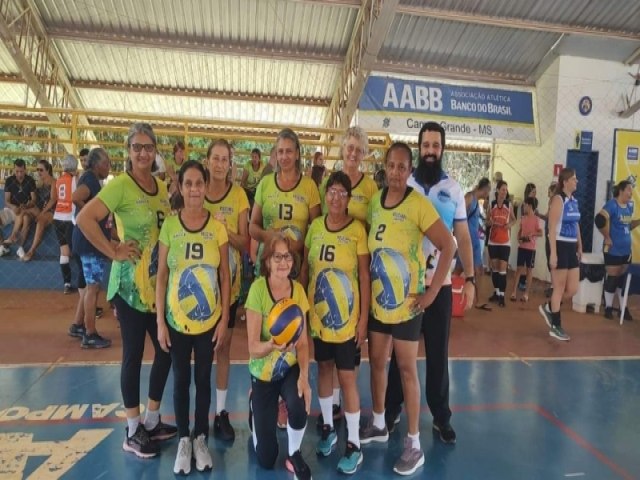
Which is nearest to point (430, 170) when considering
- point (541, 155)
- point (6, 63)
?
point (541, 155)

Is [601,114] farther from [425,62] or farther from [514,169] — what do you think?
[425,62]

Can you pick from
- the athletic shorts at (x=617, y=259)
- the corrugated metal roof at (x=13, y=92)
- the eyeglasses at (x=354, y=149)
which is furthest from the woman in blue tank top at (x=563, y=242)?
the corrugated metal roof at (x=13, y=92)

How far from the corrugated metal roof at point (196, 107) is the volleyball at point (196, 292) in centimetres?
963

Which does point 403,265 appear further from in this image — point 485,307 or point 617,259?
point 617,259

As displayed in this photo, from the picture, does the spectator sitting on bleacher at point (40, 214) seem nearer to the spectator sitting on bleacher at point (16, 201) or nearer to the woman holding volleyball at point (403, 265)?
the spectator sitting on bleacher at point (16, 201)

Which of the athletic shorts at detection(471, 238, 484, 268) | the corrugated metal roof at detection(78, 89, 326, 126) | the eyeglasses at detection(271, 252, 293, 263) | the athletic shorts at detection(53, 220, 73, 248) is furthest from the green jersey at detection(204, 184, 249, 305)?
the corrugated metal roof at detection(78, 89, 326, 126)

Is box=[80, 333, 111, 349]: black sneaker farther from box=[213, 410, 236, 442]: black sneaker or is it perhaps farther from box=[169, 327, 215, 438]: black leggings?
box=[169, 327, 215, 438]: black leggings

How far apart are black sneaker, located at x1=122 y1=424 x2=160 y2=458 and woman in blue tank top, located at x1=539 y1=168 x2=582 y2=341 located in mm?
4416

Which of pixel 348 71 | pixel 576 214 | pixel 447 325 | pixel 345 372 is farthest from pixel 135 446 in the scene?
pixel 348 71

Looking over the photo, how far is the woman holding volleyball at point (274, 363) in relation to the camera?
2.42 metres

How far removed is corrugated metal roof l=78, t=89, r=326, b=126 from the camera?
11624 millimetres

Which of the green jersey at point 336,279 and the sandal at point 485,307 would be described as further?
the sandal at point 485,307

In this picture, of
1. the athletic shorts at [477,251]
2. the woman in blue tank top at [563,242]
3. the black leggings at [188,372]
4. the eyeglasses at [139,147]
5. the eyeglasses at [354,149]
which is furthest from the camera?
the athletic shorts at [477,251]

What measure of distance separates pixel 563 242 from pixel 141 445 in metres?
4.60
